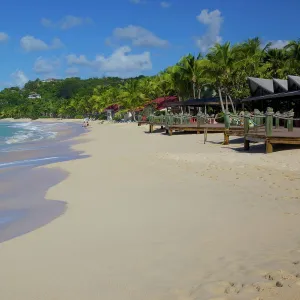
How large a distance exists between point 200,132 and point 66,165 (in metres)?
13.0

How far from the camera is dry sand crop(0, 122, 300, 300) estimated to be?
3848 mm

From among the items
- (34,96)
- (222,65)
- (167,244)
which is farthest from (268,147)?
(34,96)

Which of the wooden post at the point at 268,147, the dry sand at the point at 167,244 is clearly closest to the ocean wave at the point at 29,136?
the wooden post at the point at 268,147

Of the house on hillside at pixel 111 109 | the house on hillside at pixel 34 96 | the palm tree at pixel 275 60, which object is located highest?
the house on hillside at pixel 34 96

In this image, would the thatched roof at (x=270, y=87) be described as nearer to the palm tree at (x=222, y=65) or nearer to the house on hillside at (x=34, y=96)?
the palm tree at (x=222, y=65)

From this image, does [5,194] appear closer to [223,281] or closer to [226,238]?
[226,238]

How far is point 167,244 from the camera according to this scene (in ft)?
16.9

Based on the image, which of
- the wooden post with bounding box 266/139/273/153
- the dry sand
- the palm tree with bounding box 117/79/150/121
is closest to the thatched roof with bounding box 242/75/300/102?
the wooden post with bounding box 266/139/273/153

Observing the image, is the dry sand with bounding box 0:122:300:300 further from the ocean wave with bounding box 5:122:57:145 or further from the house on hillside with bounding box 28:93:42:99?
the house on hillside with bounding box 28:93:42:99

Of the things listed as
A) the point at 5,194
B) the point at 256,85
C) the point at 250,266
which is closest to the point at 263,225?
the point at 250,266

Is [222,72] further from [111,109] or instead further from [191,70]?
[111,109]

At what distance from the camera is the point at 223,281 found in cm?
382

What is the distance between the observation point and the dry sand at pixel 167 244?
3.85 meters

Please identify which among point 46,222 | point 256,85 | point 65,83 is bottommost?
point 46,222
